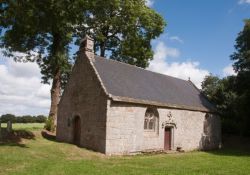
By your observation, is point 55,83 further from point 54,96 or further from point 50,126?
point 50,126

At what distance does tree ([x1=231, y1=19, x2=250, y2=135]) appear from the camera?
1364 inches

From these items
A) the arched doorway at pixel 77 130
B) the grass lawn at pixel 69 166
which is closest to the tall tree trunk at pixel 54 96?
the arched doorway at pixel 77 130

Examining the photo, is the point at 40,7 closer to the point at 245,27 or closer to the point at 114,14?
the point at 114,14

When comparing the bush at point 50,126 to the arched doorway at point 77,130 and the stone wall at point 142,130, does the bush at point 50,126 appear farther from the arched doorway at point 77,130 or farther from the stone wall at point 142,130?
the stone wall at point 142,130

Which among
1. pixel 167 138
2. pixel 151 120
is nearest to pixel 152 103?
pixel 151 120

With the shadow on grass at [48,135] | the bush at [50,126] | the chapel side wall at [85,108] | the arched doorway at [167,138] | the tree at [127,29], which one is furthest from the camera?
the tree at [127,29]

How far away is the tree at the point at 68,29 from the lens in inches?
961

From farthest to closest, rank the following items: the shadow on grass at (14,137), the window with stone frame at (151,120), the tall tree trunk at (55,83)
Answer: the tall tree trunk at (55,83)
the window with stone frame at (151,120)
the shadow on grass at (14,137)

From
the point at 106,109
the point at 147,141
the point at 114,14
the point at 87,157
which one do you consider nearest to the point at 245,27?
the point at 114,14

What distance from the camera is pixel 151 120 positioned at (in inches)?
1051

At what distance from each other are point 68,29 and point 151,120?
12.3m

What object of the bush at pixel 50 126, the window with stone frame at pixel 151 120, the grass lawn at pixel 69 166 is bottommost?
the grass lawn at pixel 69 166

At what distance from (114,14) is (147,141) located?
19.5m

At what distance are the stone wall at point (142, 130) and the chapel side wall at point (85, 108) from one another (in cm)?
78
